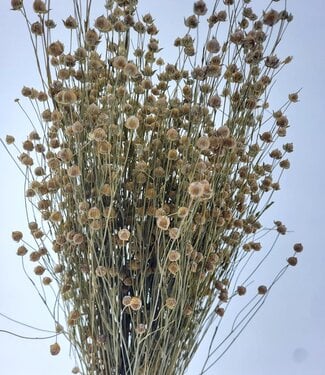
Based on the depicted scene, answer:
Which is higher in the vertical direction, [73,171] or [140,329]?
[73,171]

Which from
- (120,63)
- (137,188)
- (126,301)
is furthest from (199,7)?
(126,301)

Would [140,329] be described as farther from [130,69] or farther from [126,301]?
[130,69]

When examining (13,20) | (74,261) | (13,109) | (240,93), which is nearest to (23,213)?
(13,109)

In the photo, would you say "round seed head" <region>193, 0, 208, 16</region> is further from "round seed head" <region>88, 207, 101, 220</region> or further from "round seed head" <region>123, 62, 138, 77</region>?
"round seed head" <region>88, 207, 101, 220</region>

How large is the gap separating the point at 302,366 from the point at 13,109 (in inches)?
32.0

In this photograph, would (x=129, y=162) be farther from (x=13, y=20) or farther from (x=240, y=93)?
(x=13, y=20)

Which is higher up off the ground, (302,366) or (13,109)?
(13,109)

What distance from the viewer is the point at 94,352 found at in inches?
28.7

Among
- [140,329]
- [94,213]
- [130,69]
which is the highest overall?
[130,69]

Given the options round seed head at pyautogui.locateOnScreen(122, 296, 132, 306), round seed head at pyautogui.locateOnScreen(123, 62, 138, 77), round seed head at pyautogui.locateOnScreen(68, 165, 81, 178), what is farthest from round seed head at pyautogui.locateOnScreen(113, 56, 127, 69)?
round seed head at pyautogui.locateOnScreen(122, 296, 132, 306)

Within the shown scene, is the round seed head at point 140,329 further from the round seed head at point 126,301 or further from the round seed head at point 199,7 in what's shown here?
the round seed head at point 199,7

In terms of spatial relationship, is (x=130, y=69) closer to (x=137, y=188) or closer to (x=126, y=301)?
(x=137, y=188)

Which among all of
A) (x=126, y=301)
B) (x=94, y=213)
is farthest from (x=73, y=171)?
(x=126, y=301)

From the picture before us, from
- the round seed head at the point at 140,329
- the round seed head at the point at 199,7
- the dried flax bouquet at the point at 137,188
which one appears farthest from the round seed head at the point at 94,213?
the round seed head at the point at 199,7
